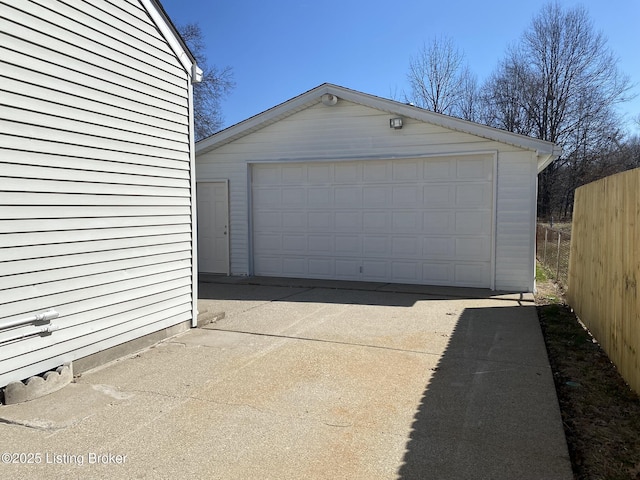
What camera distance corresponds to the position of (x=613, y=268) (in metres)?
4.66

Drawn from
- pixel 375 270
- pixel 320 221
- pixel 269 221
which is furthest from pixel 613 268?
pixel 269 221

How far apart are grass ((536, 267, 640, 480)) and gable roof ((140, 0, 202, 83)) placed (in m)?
5.29

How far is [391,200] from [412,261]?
4.15 ft

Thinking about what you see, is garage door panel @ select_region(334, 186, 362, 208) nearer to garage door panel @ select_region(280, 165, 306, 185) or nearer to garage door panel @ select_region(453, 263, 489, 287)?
garage door panel @ select_region(280, 165, 306, 185)

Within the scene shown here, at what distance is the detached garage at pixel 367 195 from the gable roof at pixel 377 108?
2cm

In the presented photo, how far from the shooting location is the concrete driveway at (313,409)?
9.46 feet

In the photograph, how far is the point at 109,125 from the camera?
15.7 feet

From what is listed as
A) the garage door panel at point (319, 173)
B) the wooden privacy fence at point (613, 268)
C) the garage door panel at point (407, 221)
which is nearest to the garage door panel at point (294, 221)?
the garage door panel at point (319, 173)

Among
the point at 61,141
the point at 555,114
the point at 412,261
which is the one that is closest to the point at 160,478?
the point at 61,141

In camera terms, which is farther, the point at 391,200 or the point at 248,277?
the point at 248,277

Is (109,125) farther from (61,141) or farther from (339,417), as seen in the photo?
(339,417)

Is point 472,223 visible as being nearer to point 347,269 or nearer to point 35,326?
point 347,269

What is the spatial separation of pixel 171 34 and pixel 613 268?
17.7ft

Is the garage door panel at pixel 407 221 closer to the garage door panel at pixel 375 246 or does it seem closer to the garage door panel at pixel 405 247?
the garage door panel at pixel 405 247
